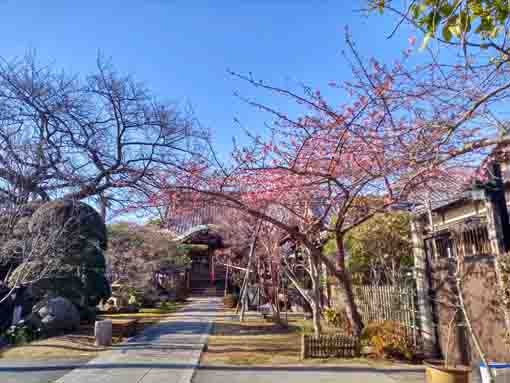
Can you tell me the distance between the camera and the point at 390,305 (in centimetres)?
812

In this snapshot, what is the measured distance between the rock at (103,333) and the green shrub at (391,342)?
17.3ft

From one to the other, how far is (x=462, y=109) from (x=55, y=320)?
9.86 metres

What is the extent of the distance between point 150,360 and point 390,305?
15.7 feet

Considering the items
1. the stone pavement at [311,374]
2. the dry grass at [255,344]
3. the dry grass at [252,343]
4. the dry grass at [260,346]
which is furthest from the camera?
the dry grass at [252,343]

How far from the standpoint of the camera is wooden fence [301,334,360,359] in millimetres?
6863

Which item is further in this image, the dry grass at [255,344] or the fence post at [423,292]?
the dry grass at [255,344]

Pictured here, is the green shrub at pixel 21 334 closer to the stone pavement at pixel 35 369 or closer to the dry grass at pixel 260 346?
the stone pavement at pixel 35 369

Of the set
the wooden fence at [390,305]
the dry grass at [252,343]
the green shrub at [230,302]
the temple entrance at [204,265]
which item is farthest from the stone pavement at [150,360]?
the temple entrance at [204,265]

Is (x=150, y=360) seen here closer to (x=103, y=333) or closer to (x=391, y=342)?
(x=103, y=333)

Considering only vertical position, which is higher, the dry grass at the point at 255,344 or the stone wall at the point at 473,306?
the stone wall at the point at 473,306

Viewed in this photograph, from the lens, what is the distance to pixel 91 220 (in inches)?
489

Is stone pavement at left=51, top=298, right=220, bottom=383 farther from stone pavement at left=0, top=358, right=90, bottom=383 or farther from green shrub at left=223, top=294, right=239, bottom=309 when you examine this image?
green shrub at left=223, top=294, right=239, bottom=309

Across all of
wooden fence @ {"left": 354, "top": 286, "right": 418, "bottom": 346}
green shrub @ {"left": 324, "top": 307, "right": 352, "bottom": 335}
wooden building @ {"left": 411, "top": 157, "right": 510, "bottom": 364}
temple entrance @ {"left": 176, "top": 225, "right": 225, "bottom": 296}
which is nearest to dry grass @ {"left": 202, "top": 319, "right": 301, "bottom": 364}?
green shrub @ {"left": 324, "top": 307, "right": 352, "bottom": 335}

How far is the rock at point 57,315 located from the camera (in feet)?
31.8
